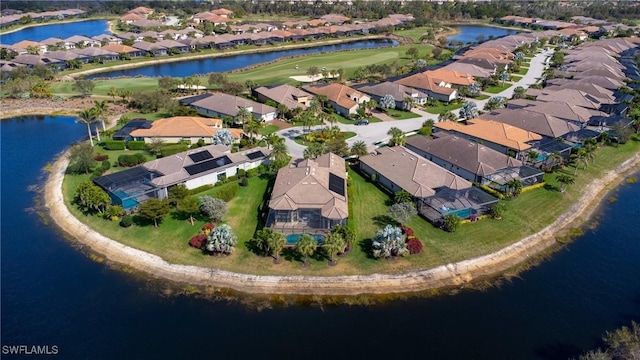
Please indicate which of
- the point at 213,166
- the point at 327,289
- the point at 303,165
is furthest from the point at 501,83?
the point at 327,289

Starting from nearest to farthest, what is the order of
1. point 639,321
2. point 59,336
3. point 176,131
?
point 59,336, point 639,321, point 176,131

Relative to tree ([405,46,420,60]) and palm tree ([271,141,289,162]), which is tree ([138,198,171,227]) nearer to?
palm tree ([271,141,289,162])

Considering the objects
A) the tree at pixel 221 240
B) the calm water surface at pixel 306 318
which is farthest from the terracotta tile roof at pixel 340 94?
the calm water surface at pixel 306 318

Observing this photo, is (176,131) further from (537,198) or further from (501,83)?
(501,83)

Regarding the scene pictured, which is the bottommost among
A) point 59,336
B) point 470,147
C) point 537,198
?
point 59,336

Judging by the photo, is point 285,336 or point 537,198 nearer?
point 285,336

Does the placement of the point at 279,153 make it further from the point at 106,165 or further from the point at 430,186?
the point at 106,165

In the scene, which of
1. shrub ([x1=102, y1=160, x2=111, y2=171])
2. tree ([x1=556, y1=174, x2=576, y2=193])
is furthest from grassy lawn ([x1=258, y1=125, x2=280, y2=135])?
tree ([x1=556, y1=174, x2=576, y2=193])
